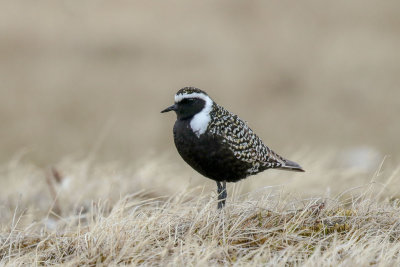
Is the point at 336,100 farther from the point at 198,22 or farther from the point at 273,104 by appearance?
the point at 198,22

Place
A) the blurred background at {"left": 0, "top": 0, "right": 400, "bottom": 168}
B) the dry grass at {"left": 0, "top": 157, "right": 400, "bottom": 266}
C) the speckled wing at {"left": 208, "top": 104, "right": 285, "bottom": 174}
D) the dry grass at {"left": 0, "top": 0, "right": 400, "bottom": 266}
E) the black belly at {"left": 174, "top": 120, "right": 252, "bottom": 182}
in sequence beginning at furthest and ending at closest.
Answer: the blurred background at {"left": 0, "top": 0, "right": 400, "bottom": 168} → the dry grass at {"left": 0, "top": 0, "right": 400, "bottom": 266} → the speckled wing at {"left": 208, "top": 104, "right": 285, "bottom": 174} → the black belly at {"left": 174, "top": 120, "right": 252, "bottom": 182} → the dry grass at {"left": 0, "top": 157, "right": 400, "bottom": 266}

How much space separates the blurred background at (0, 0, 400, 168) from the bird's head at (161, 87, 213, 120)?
768 cm

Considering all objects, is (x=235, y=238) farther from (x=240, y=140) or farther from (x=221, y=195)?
(x=240, y=140)

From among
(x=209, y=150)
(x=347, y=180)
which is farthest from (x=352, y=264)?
(x=347, y=180)

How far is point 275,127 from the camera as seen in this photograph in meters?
14.1

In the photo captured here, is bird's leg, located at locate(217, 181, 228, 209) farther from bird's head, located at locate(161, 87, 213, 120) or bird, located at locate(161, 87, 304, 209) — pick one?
bird's head, located at locate(161, 87, 213, 120)

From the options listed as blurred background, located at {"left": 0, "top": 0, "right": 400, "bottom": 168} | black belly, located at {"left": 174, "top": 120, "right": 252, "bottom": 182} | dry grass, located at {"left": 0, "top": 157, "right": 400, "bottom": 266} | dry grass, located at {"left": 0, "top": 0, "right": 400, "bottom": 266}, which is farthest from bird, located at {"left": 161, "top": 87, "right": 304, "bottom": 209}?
blurred background, located at {"left": 0, "top": 0, "right": 400, "bottom": 168}

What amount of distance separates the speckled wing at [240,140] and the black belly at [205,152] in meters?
0.06

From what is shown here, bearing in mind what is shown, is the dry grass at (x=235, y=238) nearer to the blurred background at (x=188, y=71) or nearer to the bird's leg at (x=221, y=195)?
the bird's leg at (x=221, y=195)

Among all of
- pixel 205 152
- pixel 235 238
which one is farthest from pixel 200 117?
pixel 235 238

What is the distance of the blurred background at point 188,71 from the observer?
45.2 feet

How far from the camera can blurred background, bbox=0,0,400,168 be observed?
1377 cm

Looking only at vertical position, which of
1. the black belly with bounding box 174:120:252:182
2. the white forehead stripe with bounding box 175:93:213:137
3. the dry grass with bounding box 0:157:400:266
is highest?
the white forehead stripe with bounding box 175:93:213:137

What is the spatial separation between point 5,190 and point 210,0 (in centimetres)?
1154
